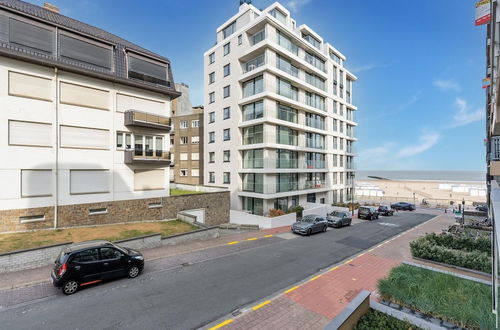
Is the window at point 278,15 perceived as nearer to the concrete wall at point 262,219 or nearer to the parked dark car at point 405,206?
the concrete wall at point 262,219

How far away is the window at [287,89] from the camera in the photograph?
25.9 m

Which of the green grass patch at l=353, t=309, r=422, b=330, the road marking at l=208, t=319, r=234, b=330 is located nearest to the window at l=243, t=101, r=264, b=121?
the road marking at l=208, t=319, r=234, b=330

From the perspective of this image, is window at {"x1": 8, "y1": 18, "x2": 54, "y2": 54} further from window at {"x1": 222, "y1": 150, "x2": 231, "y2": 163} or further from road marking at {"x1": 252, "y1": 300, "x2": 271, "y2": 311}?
road marking at {"x1": 252, "y1": 300, "x2": 271, "y2": 311}

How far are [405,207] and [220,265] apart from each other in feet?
126

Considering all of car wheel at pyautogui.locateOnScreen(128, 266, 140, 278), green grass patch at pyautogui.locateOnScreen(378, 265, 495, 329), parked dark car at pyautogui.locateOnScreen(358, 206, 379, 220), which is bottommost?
parked dark car at pyautogui.locateOnScreen(358, 206, 379, 220)

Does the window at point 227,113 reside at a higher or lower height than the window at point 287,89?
lower

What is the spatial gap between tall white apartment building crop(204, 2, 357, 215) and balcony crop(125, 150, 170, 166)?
8880mm

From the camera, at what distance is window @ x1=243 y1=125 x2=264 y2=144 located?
24.9m

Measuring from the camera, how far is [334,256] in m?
14.3

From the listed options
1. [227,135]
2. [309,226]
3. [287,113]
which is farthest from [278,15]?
[309,226]

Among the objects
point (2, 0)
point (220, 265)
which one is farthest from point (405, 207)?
point (2, 0)

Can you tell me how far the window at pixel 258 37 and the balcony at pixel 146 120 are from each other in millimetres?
13680

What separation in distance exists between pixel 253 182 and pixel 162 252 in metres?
13.5

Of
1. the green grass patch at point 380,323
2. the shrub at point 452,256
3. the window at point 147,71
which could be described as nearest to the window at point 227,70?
the window at point 147,71
